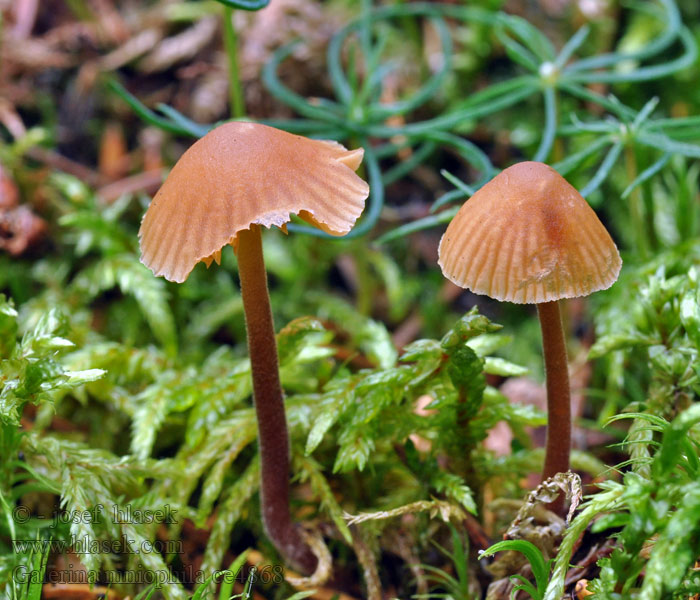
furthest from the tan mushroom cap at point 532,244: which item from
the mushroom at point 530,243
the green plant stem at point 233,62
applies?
the green plant stem at point 233,62

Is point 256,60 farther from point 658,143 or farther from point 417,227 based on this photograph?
point 658,143

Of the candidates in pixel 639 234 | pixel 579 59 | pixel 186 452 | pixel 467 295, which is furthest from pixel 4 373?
pixel 579 59

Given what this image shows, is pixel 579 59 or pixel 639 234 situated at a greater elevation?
pixel 579 59

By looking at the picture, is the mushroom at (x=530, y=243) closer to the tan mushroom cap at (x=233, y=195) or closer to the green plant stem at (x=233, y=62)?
Result: the tan mushroom cap at (x=233, y=195)

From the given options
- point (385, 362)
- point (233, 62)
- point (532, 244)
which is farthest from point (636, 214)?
point (233, 62)

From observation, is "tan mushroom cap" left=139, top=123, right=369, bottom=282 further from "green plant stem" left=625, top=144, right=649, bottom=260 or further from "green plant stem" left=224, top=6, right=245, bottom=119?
"green plant stem" left=625, top=144, right=649, bottom=260

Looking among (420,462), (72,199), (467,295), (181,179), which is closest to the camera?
(181,179)
